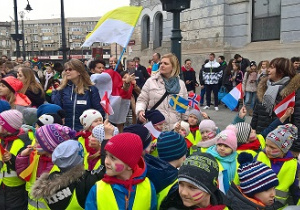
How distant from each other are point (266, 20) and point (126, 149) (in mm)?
12786

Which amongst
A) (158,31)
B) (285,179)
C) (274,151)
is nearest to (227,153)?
A: (274,151)

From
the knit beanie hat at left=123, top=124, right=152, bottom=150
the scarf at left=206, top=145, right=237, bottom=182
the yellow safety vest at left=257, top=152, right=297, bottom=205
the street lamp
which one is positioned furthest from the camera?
the street lamp

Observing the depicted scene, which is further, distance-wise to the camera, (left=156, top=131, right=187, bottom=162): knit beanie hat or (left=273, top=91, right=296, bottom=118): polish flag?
(left=273, top=91, right=296, bottom=118): polish flag

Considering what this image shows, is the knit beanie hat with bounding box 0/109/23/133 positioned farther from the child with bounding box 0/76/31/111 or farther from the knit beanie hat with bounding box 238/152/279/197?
the knit beanie hat with bounding box 238/152/279/197

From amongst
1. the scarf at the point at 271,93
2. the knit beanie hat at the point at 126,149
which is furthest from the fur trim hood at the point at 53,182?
the scarf at the point at 271,93

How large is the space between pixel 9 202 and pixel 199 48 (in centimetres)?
1363

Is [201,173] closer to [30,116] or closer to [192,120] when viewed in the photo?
[192,120]

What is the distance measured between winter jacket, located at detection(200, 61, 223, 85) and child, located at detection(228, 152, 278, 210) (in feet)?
32.3

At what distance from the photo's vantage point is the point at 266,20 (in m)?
13.7

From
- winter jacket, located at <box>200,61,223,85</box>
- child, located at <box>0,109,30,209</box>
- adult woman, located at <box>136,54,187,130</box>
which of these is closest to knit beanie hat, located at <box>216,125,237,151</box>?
adult woman, located at <box>136,54,187,130</box>

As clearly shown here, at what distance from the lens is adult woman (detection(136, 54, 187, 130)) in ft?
14.8

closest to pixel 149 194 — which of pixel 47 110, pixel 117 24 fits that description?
pixel 47 110

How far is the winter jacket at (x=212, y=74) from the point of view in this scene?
12245 mm

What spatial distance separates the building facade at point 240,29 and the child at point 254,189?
10.6m
